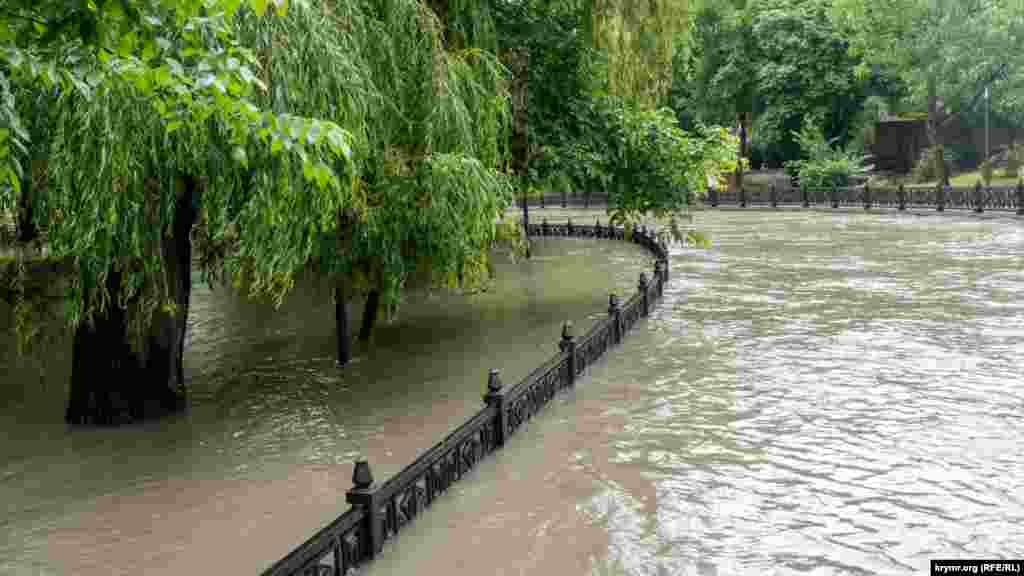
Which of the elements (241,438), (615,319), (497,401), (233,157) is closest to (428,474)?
(497,401)

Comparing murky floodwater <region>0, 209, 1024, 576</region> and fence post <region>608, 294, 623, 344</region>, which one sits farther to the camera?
fence post <region>608, 294, 623, 344</region>

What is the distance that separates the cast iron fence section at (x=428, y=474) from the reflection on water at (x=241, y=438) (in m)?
0.95

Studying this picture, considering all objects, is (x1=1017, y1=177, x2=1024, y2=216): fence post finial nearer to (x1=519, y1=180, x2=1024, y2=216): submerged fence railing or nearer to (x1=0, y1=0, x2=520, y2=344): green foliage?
(x1=519, y1=180, x2=1024, y2=216): submerged fence railing

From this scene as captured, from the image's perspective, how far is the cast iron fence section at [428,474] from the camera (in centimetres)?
796

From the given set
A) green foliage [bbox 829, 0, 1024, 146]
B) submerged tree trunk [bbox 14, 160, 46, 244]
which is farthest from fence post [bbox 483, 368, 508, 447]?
green foliage [bbox 829, 0, 1024, 146]

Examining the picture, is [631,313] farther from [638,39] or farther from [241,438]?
[241,438]

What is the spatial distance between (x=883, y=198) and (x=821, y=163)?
23.5ft

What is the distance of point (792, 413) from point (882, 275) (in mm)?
14477

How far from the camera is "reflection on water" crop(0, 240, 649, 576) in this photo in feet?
31.6

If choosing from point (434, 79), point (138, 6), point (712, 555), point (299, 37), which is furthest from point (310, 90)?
point (712, 555)

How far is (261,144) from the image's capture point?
36.0 ft

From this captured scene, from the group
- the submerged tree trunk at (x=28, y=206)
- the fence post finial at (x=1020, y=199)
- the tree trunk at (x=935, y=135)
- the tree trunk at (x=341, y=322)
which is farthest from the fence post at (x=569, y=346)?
the tree trunk at (x=935, y=135)

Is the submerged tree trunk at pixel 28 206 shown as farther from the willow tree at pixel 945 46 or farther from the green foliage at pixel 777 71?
the green foliage at pixel 777 71

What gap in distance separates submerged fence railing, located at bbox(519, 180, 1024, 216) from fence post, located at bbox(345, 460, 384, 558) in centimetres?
3164
